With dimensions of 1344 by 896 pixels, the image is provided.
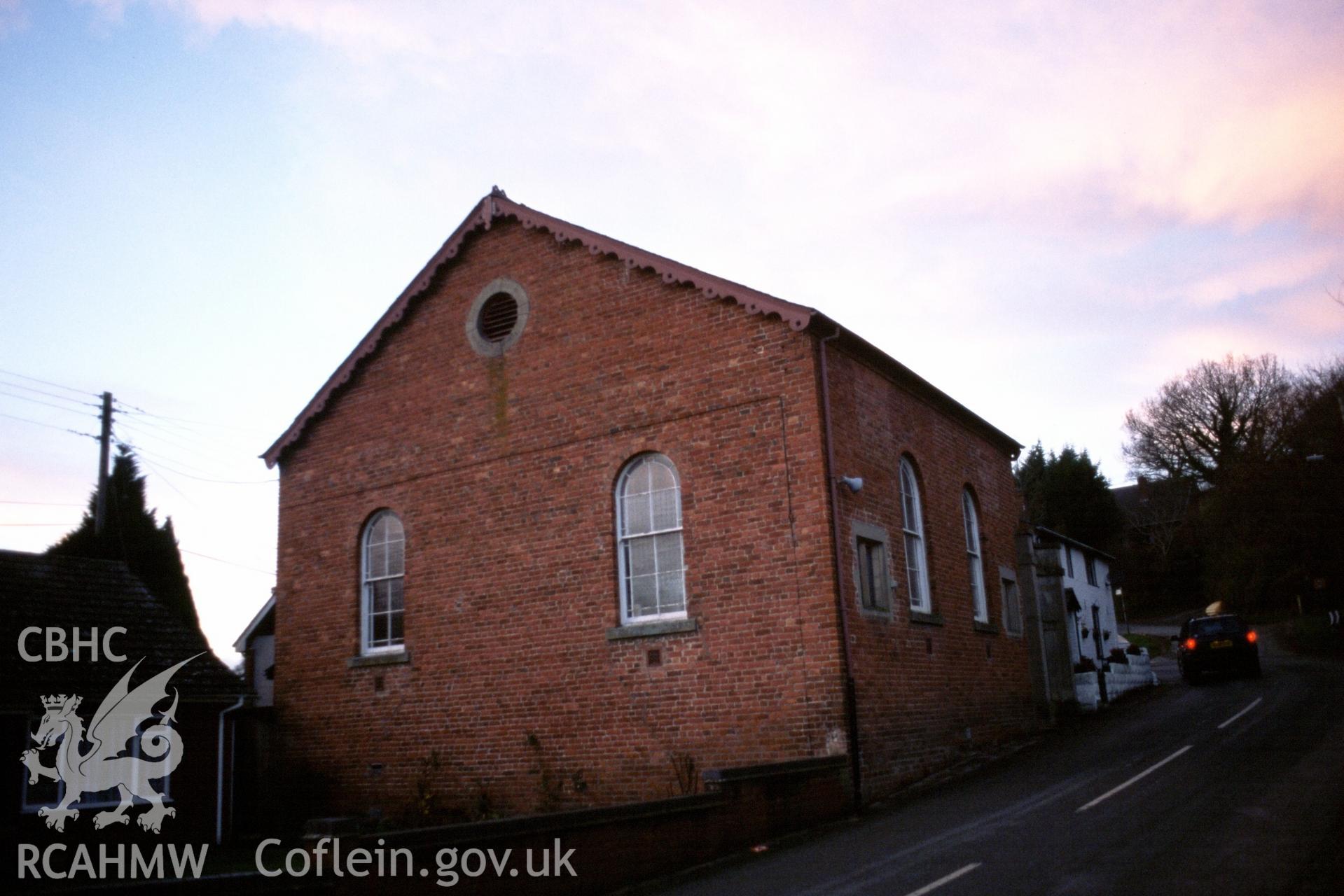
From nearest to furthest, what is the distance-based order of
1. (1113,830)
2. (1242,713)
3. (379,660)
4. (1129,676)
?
(1113,830), (379,660), (1242,713), (1129,676)

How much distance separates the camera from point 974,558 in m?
20.8

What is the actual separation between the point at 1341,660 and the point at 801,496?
27.7 metres

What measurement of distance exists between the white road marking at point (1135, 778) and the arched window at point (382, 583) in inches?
457

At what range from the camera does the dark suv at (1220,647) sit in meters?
29.1

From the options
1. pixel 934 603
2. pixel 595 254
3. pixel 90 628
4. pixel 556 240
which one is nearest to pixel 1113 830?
pixel 934 603

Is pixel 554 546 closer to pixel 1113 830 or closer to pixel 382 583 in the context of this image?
pixel 382 583

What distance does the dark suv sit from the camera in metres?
29.1

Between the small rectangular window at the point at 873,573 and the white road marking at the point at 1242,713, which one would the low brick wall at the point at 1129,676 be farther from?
the small rectangular window at the point at 873,573

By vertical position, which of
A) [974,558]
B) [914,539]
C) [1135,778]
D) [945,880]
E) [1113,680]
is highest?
[914,539]

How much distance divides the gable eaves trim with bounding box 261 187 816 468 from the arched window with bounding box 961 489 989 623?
23.3ft

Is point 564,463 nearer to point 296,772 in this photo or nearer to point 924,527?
point 924,527

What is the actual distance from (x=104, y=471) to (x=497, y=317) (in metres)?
15.2

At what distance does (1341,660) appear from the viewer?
112 ft

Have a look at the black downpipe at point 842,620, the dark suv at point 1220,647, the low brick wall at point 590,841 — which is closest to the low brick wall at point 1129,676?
Answer: the dark suv at point 1220,647
